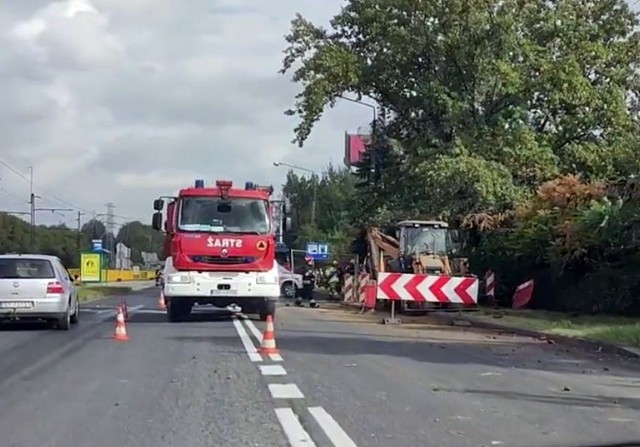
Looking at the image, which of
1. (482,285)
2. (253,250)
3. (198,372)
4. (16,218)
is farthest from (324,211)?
(198,372)

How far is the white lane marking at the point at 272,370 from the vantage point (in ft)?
46.6

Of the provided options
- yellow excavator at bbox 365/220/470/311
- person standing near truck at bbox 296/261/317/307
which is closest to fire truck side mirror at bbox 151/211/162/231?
yellow excavator at bbox 365/220/470/311

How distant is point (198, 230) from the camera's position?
2522 cm

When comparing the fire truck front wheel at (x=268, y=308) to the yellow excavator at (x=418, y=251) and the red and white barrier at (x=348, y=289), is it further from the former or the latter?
the red and white barrier at (x=348, y=289)

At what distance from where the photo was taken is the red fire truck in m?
25.2

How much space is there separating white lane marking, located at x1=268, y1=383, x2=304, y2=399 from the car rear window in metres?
10.5

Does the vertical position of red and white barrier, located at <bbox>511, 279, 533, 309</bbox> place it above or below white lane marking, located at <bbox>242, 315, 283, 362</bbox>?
above

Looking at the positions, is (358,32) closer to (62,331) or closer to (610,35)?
(610,35)

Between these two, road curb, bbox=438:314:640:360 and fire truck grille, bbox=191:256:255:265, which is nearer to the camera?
road curb, bbox=438:314:640:360

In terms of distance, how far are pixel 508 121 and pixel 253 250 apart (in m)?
18.9

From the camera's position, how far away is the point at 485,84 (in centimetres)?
4138

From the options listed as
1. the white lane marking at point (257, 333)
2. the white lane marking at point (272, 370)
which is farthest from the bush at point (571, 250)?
the white lane marking at point (272, 370)

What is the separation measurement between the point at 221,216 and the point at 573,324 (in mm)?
8221

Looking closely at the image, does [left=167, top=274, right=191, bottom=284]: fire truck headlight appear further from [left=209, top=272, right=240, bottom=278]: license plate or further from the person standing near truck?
the person standing near truck
